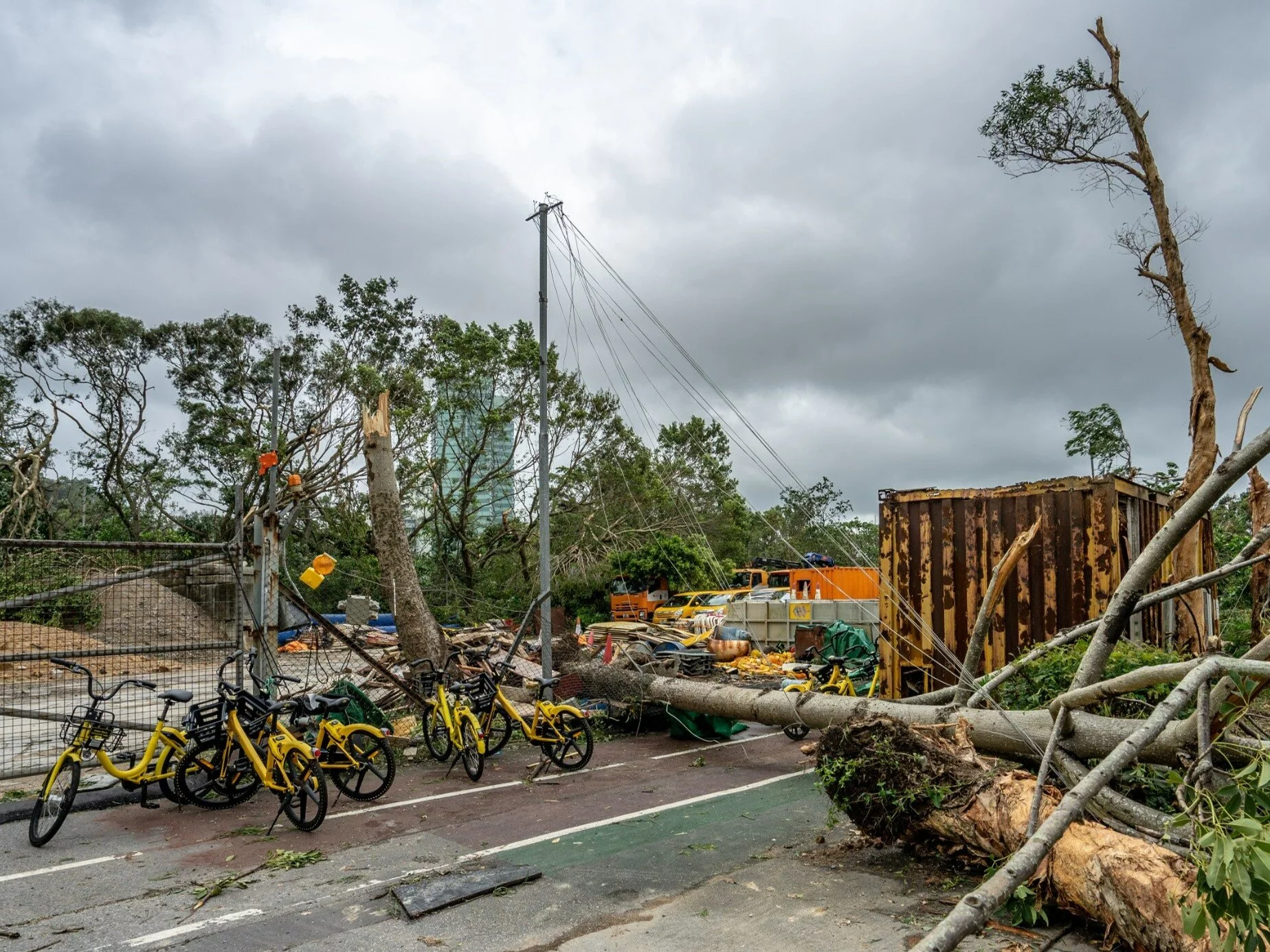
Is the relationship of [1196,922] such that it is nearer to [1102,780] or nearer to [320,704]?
[1102,780]

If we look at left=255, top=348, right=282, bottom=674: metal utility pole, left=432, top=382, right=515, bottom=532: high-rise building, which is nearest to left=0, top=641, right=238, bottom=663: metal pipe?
left=255, top=348, right=282, bottom=674: metal utility pole

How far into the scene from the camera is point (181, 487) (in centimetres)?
2952

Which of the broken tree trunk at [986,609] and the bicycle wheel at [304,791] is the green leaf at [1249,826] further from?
the bicycle wheel at [304,791]

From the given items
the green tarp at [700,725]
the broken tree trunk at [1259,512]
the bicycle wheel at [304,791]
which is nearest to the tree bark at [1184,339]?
the broken tree trunk at [1259,512]

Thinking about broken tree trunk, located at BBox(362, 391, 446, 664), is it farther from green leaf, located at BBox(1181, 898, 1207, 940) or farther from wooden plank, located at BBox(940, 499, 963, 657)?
green leaf, located at BBox(1181, 898, 1207, 940)

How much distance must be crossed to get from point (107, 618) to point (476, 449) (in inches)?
718

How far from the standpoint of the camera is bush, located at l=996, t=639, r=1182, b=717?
5988 millimetres

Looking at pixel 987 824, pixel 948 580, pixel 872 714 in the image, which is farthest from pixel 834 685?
pixel 987 824

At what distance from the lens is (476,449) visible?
89.8ft

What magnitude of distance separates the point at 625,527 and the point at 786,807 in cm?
2188

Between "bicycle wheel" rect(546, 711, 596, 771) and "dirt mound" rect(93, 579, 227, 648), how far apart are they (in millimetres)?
3556

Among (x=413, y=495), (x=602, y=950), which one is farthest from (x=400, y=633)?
(x=413, y=495)

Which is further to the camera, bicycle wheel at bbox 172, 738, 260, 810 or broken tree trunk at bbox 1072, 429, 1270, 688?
bicycle wheel at bbox 172, 738, 260, 810

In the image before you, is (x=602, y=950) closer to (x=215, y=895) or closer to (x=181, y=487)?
(x=215, y=895)
